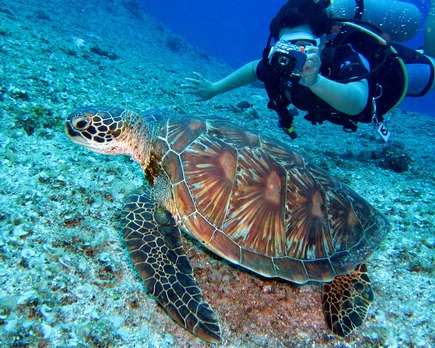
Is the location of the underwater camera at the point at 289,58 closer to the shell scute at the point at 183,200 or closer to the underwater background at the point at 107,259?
Result: the shell scute at the point at 183,200

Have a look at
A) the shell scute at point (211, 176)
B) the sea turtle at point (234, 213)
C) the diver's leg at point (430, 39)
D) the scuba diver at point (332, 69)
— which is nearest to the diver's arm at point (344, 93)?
the scuba diver at point (332, 69)

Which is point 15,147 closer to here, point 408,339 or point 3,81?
point 3,81

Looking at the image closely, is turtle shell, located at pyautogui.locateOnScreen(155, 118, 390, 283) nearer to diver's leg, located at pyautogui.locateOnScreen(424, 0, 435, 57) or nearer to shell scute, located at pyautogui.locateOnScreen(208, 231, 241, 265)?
shell scute, located at pyautogui.locateOnScreen(208, 231, 241, 265)

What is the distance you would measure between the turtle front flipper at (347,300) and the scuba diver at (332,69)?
6.99ft

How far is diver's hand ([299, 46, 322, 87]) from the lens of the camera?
292 cm

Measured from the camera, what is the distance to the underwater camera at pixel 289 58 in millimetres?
2939

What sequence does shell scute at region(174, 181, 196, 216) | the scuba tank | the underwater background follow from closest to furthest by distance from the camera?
the underwater background → shell scute at region(174, 181, 196, 216) → the scuba tank

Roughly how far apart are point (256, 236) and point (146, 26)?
878 inches

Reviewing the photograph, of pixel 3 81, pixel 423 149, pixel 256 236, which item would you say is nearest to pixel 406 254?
pixel 256 236

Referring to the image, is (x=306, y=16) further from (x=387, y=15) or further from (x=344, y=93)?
(x=387, y=15)

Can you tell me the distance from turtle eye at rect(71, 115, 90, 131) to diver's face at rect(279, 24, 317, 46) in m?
2.73

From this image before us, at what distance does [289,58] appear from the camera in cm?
298

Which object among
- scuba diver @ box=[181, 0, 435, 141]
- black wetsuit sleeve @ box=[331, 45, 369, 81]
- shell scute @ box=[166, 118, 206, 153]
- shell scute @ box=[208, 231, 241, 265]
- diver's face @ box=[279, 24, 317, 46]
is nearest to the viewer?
shell scute @ box=[208, 231, 241, 265]

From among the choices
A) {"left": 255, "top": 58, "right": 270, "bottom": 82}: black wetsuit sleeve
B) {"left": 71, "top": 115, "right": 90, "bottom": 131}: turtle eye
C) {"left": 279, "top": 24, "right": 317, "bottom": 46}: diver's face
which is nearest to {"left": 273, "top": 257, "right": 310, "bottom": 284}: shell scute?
{"left": 71, "top": 115, "right": 90, "bottom": 131}: turtle eye
